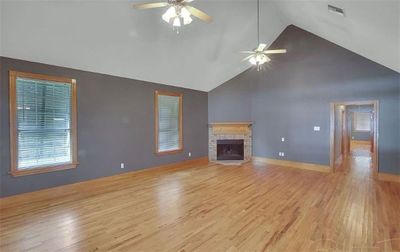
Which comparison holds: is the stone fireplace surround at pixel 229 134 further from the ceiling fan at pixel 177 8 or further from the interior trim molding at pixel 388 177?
the ceiling fan at pixel 177 8

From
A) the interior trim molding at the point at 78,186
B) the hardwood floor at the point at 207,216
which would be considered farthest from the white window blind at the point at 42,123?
the hardwood floor at the point at 207,216

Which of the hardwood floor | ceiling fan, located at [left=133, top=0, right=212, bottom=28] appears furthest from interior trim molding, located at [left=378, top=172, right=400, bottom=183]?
ceiling fan, located at [left=133, top=0, right=212, bottom=28]

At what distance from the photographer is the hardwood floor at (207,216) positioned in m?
2.48

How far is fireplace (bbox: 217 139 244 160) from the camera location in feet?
24.7

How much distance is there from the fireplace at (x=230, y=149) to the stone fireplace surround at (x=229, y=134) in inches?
5.1

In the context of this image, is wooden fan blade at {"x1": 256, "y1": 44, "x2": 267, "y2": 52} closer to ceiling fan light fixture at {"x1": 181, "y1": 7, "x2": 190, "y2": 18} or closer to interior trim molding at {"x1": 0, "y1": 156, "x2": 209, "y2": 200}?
ceiling fan light fixture at {"x1": 181, "y1": 7, "x2": 190, "y2": 18}

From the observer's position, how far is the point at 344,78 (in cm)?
565

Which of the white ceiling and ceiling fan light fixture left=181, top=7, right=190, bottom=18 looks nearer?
ceiling fan light fixture left=181, top=7, right=190, bottom=18

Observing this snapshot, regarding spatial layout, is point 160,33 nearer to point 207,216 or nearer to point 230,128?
point 207,216

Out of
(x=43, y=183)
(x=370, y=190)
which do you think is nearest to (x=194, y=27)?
(x=43, y=183)

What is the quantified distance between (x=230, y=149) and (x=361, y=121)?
997 centimetres

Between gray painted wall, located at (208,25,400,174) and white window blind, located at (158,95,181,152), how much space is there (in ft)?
5.42

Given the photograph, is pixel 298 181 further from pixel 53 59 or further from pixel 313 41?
pixel 53 59

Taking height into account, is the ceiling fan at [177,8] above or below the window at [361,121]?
above
